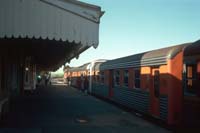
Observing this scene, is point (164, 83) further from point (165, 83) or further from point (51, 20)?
point (51, 20)

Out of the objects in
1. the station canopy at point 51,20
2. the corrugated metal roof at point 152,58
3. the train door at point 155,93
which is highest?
the station canopy at point 51,20

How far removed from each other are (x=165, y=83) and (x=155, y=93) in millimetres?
1171

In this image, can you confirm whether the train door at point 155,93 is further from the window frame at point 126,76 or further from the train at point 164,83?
the window frame at point 126,76

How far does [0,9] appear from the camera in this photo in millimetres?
9680

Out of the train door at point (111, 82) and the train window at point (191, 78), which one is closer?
the train window at point (191, 78)

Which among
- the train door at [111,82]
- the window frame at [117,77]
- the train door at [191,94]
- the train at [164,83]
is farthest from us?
the train door at [111,82]

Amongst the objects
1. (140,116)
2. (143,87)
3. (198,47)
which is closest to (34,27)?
(198,47)

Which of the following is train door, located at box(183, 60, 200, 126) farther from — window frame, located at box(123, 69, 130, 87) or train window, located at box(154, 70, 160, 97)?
window frame, located at box(123, 69, 130, 87)

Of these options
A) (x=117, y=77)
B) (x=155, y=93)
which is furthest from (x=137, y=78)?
(x=117, y=77)

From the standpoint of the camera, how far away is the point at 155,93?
1311cm

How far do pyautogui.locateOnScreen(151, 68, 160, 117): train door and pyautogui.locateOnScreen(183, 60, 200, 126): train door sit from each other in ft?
8.14

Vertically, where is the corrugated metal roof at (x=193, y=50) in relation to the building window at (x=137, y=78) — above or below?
above

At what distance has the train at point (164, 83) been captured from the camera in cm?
972

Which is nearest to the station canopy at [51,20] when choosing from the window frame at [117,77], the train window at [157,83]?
the train window at [157,83]
